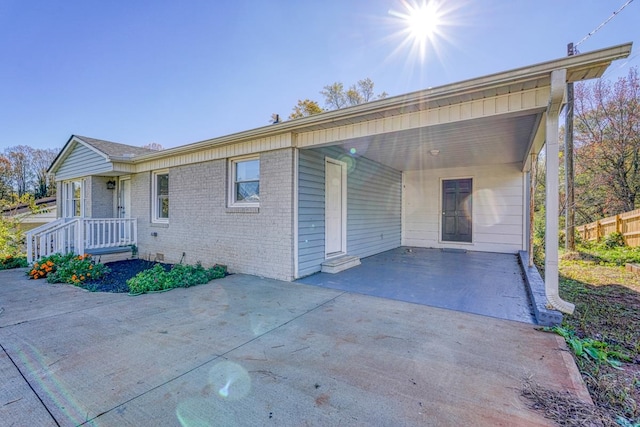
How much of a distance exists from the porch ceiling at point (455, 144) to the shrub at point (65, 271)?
5513mm

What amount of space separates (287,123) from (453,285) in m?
3.87

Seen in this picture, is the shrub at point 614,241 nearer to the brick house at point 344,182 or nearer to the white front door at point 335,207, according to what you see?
the brick house at point 344,182

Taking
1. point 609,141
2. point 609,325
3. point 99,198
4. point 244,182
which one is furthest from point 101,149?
point 609,141

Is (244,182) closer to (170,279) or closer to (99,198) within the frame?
(170,279)

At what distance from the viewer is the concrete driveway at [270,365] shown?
175cm

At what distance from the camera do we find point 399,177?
31.1 feet

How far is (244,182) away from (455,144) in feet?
14.6

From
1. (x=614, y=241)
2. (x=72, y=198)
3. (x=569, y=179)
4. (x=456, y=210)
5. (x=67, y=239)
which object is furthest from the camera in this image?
(x=72, y=198)

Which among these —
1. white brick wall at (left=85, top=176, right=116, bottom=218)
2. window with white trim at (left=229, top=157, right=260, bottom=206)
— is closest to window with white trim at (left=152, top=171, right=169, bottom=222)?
white brick wall at (left=85, top=176, right=116, bottom=218)

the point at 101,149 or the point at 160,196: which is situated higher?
the point at 101,149

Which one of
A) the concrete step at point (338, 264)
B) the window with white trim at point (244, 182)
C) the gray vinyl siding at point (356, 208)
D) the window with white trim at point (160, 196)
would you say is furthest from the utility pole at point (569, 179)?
the window with white trim at point (160, 196)

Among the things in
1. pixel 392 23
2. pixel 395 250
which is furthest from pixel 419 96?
pixel 395 250

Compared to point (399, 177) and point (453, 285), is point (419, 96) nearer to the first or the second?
point (453, 285)

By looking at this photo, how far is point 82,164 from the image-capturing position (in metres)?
8.93
